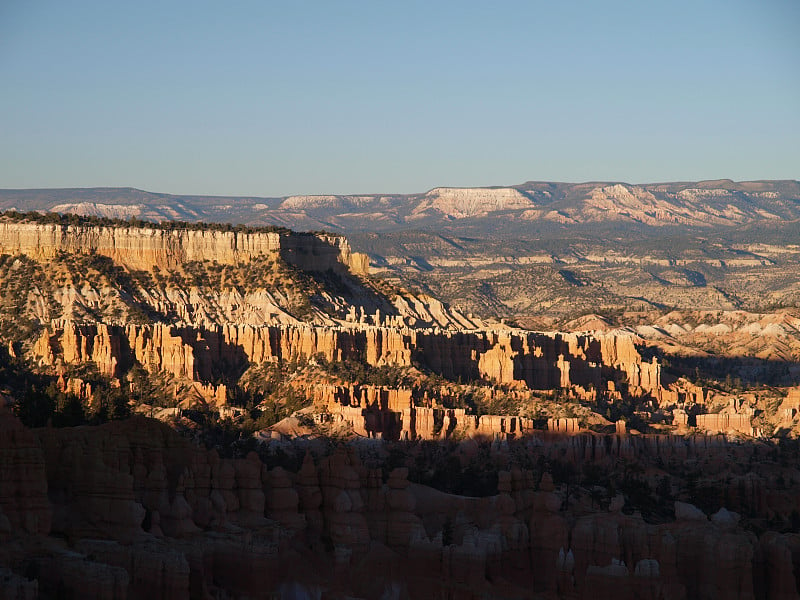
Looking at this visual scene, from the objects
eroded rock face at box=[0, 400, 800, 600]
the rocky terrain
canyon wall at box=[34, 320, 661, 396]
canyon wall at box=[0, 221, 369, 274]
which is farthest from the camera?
canyon wall at box=[0, 221, 369, 274]

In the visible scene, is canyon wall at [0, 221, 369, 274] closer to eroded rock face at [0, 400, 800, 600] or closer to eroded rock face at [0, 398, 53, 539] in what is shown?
eroded rock face at [0, 400, 800, 600]

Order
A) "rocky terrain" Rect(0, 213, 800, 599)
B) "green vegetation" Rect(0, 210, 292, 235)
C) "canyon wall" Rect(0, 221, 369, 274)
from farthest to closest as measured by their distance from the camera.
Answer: "green vegetation" Rect(0, 210, 292, 235) < "canyon wall" Rect(0, 221, 369, 274) < "rocky terrain" Rect(0, 213, 800, 599)

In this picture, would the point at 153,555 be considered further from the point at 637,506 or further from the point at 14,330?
the point at 14,330

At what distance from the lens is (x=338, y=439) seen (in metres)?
117

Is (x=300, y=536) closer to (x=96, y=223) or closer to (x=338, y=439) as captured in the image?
(x=338, y=439)

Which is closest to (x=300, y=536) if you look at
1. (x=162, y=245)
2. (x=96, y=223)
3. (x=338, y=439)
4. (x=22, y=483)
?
(x=22, y=483)

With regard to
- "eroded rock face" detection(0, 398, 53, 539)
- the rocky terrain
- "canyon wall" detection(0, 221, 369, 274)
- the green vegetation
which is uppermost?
the green vegetation

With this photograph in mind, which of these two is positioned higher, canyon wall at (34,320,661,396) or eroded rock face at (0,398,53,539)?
eroded rock face at (0,398,53,539)

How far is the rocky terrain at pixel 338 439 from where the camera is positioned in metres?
54.9

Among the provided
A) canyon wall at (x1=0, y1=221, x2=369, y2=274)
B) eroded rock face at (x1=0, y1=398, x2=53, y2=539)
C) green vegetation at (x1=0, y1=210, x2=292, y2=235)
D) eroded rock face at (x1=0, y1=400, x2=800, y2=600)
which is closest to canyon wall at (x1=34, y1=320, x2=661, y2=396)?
canyon wall at (x1=0, y1=221, x2=369, y2=274)

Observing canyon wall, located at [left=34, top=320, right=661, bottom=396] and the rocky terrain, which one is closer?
the rocky terrain

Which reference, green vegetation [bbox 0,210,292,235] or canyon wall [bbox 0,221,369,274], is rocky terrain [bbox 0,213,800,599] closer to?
canyon wall [bbox 0,221,369,274]

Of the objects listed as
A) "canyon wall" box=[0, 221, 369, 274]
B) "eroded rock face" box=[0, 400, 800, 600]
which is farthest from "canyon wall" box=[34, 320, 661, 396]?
"eroded rock face" box=[0, 400, 800, 600]

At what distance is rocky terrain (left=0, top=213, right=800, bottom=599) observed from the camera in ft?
180
